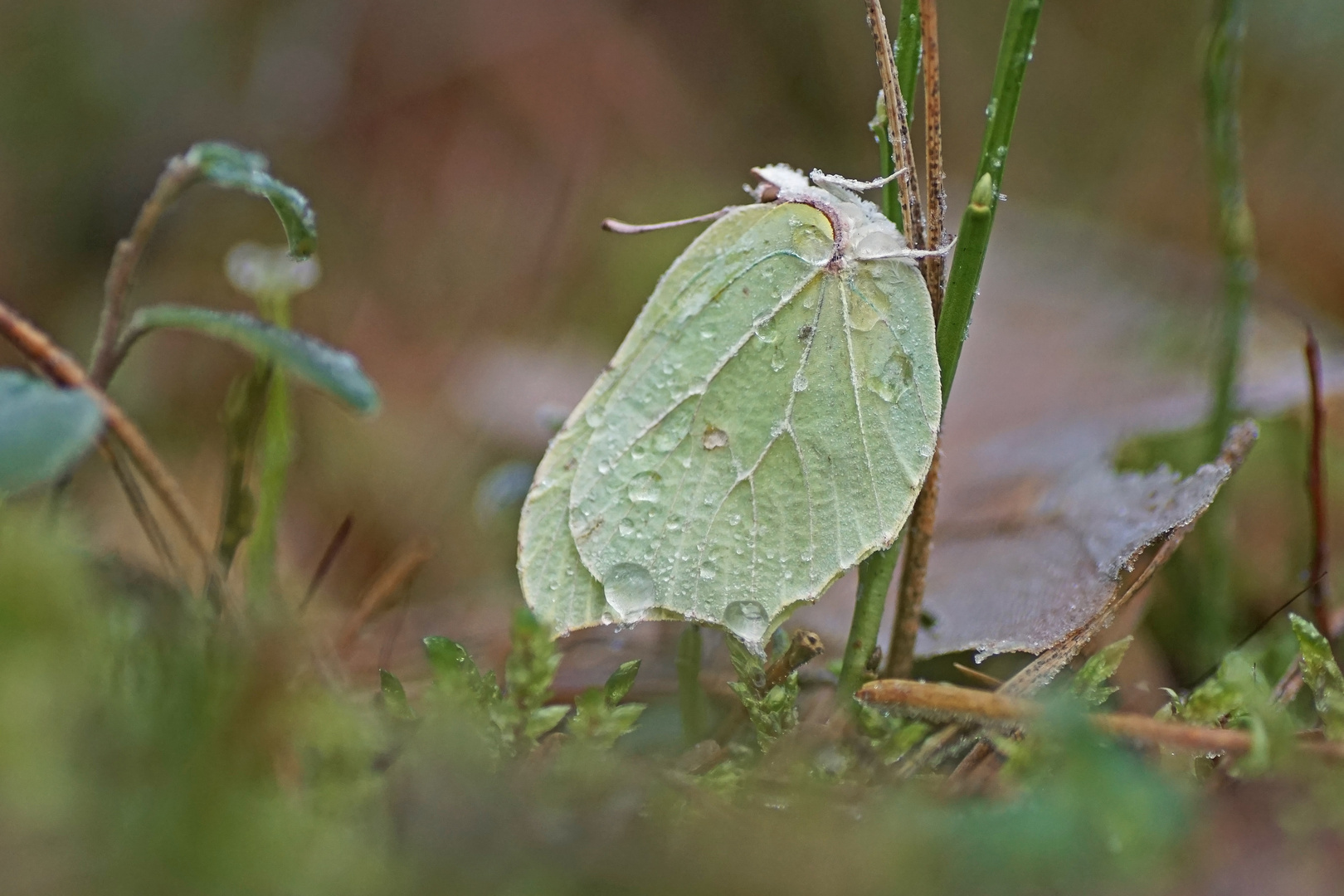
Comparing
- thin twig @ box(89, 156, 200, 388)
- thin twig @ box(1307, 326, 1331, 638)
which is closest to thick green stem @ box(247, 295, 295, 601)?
thin twig @ box(89, 156, 200, 388)

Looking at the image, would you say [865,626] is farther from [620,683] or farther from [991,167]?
[991,167]

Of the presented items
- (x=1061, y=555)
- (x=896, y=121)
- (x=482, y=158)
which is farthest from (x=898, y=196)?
(x=482, y=158)

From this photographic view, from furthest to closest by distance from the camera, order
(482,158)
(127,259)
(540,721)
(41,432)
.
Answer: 1. (482,158)
2. (127,259)
3. (540,721)
4. (41,432)

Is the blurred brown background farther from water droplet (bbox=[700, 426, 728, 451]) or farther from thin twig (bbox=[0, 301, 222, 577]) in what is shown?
thin twig (bbox=[0, 301, 222, 577])

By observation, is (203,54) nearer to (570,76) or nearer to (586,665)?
(570,76)

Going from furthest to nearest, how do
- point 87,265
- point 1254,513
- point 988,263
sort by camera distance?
1. point 87,265
2. point 988,263
3. point 1254,513

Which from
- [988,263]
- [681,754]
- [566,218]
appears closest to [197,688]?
[681,754]
